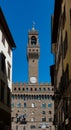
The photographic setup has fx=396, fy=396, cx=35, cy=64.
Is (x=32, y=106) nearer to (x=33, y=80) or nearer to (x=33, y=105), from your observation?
(x=33, y=105)

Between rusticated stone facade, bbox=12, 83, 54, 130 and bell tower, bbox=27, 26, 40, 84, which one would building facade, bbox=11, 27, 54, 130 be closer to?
rusticated stone facade, bbox=12, 83, 54, 130

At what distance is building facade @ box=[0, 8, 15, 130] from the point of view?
3412cm

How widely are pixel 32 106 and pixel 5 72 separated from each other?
109660 mm

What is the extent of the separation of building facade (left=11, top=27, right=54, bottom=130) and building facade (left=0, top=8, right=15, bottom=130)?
100574 mm

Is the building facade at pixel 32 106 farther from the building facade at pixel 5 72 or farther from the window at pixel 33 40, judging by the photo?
the building facade at pixel 5 72

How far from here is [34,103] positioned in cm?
14588

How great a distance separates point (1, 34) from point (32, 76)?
12260 centimetres

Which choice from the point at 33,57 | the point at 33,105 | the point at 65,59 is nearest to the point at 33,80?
the point at 33,57

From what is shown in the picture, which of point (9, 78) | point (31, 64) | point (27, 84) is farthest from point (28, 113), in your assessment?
point (9, 78)

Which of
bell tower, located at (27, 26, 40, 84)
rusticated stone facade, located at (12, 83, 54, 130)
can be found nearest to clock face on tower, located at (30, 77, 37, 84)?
bell tower, located at (27, 26, 40, 84)

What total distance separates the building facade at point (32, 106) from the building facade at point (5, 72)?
10057 cm

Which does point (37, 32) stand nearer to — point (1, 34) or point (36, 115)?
point (36, 115)

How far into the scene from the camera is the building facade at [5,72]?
3412 cm

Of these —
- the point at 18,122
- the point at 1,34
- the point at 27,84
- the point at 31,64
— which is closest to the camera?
the point at 1,34
